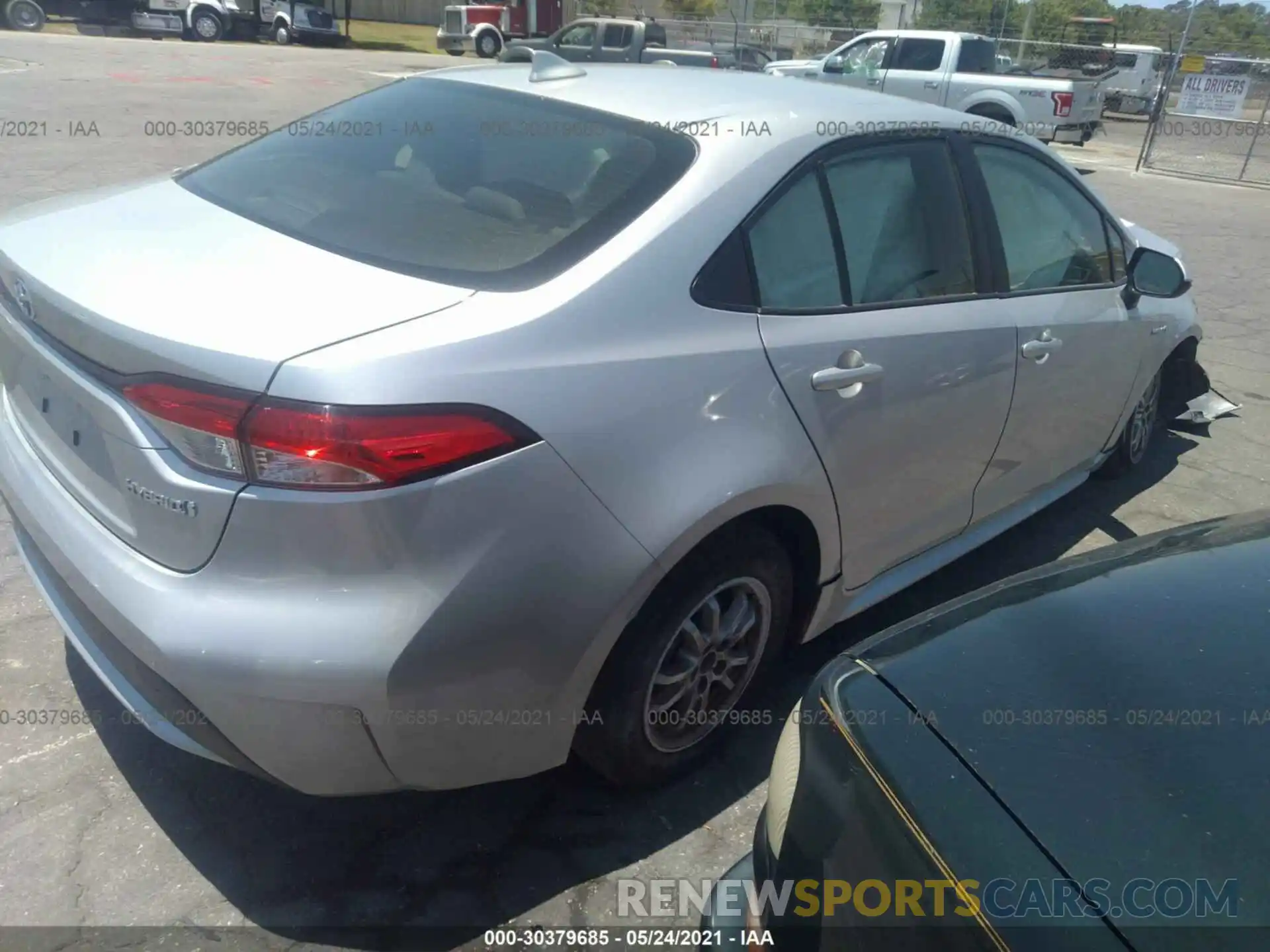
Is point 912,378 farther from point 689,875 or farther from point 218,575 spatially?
point 218,575

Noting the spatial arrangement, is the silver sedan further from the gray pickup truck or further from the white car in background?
the gray pickup truck

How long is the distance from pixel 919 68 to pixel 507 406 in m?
16.7

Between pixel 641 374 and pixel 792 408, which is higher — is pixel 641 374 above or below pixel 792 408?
above

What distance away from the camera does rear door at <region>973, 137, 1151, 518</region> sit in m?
3.21

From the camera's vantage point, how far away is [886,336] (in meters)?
2.67

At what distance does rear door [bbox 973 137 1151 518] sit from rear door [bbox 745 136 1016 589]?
0.50 ft

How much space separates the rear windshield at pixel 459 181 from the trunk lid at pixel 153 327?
0.40 feet

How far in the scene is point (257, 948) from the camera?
210 centimetres

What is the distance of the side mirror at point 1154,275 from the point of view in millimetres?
3721

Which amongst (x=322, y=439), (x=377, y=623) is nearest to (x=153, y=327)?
(x=322, y=439)

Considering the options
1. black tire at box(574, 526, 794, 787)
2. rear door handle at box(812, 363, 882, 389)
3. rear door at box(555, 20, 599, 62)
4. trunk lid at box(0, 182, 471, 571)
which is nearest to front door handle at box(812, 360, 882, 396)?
rear door handle at box(812, 363, 882, 389)

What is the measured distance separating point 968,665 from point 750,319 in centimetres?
101

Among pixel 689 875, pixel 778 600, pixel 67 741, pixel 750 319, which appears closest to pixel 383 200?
pixel 750 319

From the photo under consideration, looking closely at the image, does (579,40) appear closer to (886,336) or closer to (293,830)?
(886,336)
